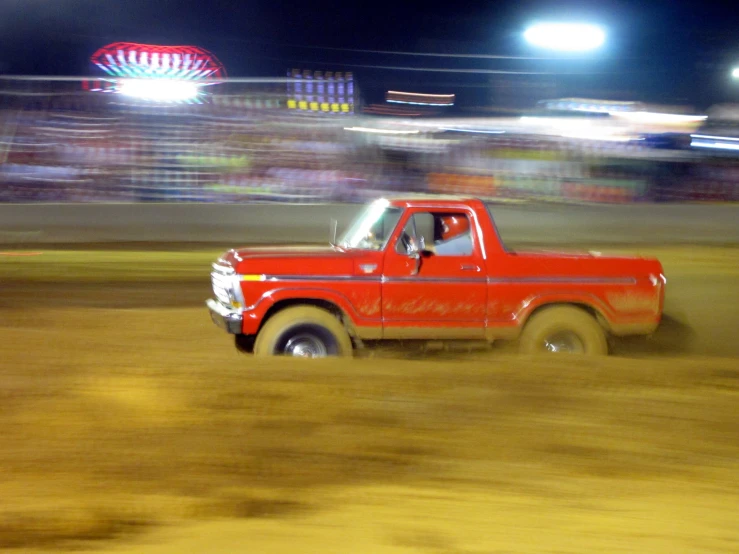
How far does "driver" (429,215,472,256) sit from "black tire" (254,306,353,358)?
3.81 ft

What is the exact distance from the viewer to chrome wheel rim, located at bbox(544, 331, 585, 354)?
8.48m

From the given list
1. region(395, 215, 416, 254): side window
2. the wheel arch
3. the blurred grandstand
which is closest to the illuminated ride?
the blurred grandstand

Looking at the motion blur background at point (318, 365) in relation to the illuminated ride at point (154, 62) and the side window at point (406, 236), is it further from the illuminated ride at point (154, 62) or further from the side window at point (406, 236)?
the illuminated ride at point (154, 62)

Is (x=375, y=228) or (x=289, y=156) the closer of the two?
(x=375, y=228)

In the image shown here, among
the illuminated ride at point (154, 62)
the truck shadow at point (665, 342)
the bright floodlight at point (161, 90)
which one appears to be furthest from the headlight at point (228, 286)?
the illuminated ride at point (154, 62)

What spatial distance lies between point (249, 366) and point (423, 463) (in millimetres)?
2369

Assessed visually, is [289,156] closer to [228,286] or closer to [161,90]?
[161,90]

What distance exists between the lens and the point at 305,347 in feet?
27.4

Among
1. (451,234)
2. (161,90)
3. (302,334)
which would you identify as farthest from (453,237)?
(161,90)

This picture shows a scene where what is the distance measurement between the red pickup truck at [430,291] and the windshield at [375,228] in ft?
0.04

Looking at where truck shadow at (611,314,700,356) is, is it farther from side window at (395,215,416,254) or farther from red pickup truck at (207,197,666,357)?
side window at (395,215,416,254)

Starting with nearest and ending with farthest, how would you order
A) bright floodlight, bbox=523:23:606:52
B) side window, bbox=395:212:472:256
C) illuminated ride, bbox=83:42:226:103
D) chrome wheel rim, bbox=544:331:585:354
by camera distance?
1. side window, bbox=395:212:472:256
2. chrome wheel rim, bbox=544:331:585:354
3. illuminated ride, bbox=83:42:226:103
4. bright floodlight, bbox=523:23:606:52

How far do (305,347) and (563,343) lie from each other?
7.90 ft

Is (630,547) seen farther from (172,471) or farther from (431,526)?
(172,471)
